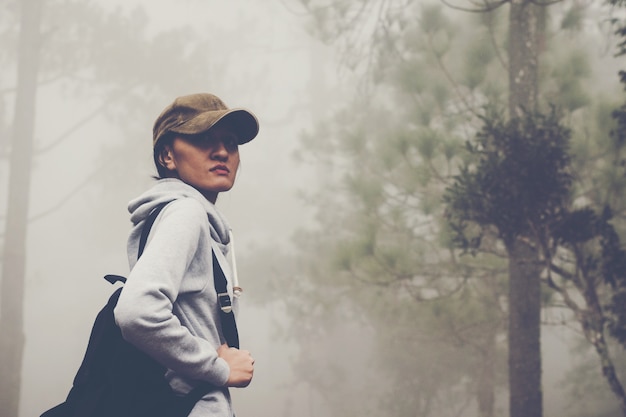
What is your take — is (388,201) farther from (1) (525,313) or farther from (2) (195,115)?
(2) (195,115)

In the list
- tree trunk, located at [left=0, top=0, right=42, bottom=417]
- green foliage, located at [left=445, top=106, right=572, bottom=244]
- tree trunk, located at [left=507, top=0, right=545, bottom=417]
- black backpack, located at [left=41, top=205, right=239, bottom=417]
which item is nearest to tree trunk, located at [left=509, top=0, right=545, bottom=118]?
tree trunk, located at [left=507, top=0, right=545, bottom=417]

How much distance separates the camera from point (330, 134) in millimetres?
9406

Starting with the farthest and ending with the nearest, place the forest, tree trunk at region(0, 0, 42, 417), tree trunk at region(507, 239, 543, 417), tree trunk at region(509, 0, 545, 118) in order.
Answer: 1. tree trunk at region(0, 0, 42, 417)
2. tree trunk at region(509, 0, 545, 118)
3. tree trunk at region(507, 239, 543, 417)
4. the forest

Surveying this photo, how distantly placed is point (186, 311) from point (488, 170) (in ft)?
10.8

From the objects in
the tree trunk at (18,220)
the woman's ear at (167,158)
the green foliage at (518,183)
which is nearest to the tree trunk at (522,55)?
the green foliage at (518,183)

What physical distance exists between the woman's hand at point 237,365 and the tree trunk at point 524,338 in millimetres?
3645

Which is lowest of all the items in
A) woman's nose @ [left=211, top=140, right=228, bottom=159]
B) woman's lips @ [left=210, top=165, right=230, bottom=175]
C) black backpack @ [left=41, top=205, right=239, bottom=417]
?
black backpack @ [left=41, top=205, right=239, bottom=417]

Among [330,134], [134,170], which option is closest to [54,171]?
[134,170]

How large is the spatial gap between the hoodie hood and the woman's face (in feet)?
0.12

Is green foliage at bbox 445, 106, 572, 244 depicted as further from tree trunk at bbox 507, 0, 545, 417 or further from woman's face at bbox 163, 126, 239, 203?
woman's face at bbox 163, 126, 239, 203

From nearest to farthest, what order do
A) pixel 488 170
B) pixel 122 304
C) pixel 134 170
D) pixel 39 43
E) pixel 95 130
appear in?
pixel 122 304 → pixel 488 170 → pixel 39 43 → pixel 134 170 → pixel 95 130

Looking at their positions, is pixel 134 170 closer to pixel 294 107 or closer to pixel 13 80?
pixel 294 107

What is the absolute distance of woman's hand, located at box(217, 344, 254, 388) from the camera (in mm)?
1164

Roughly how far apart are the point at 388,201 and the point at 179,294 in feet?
27.2
